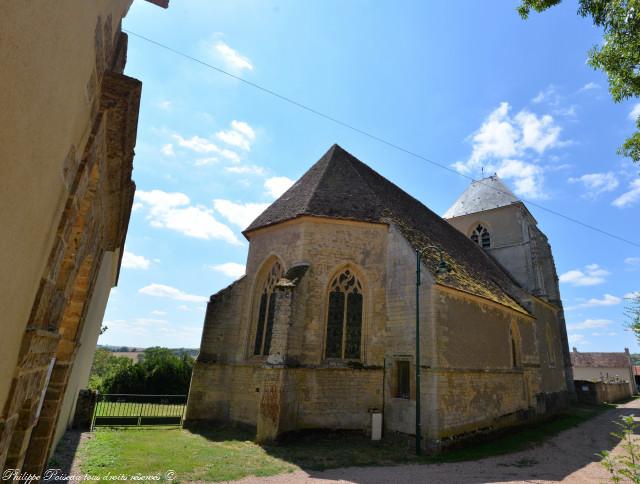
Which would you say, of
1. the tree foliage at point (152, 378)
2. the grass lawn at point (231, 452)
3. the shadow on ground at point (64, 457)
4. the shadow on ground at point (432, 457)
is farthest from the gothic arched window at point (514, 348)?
the tree foliage at point (152, 378)

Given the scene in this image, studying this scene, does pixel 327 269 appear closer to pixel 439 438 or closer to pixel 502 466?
pixel 439 438

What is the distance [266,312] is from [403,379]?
549 centimetres

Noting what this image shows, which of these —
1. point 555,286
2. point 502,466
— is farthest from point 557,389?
point 502,466

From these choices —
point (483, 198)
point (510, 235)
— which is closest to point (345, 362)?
point (510, 235)

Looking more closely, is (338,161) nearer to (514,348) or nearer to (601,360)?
(514,348)

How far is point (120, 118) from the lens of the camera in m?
3.82

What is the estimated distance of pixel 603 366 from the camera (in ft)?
170

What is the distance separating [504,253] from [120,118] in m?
26.0

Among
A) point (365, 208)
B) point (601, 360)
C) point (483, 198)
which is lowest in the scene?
point (601, 360)

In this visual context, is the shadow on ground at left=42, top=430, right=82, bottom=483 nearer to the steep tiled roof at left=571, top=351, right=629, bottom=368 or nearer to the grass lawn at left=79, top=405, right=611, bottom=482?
the grass lawn at left=79, top=405, right=611, bottom=482

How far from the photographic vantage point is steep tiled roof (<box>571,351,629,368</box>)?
51156mm

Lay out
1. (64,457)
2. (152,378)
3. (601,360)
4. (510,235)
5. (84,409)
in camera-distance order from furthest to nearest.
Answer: (601,360) → (510,235) → (152,378) → (84,409) → (64,457)

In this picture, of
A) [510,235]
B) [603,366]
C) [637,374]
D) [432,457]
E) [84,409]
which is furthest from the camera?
[637,374]

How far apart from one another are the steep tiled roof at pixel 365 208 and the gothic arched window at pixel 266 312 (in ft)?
6.75
